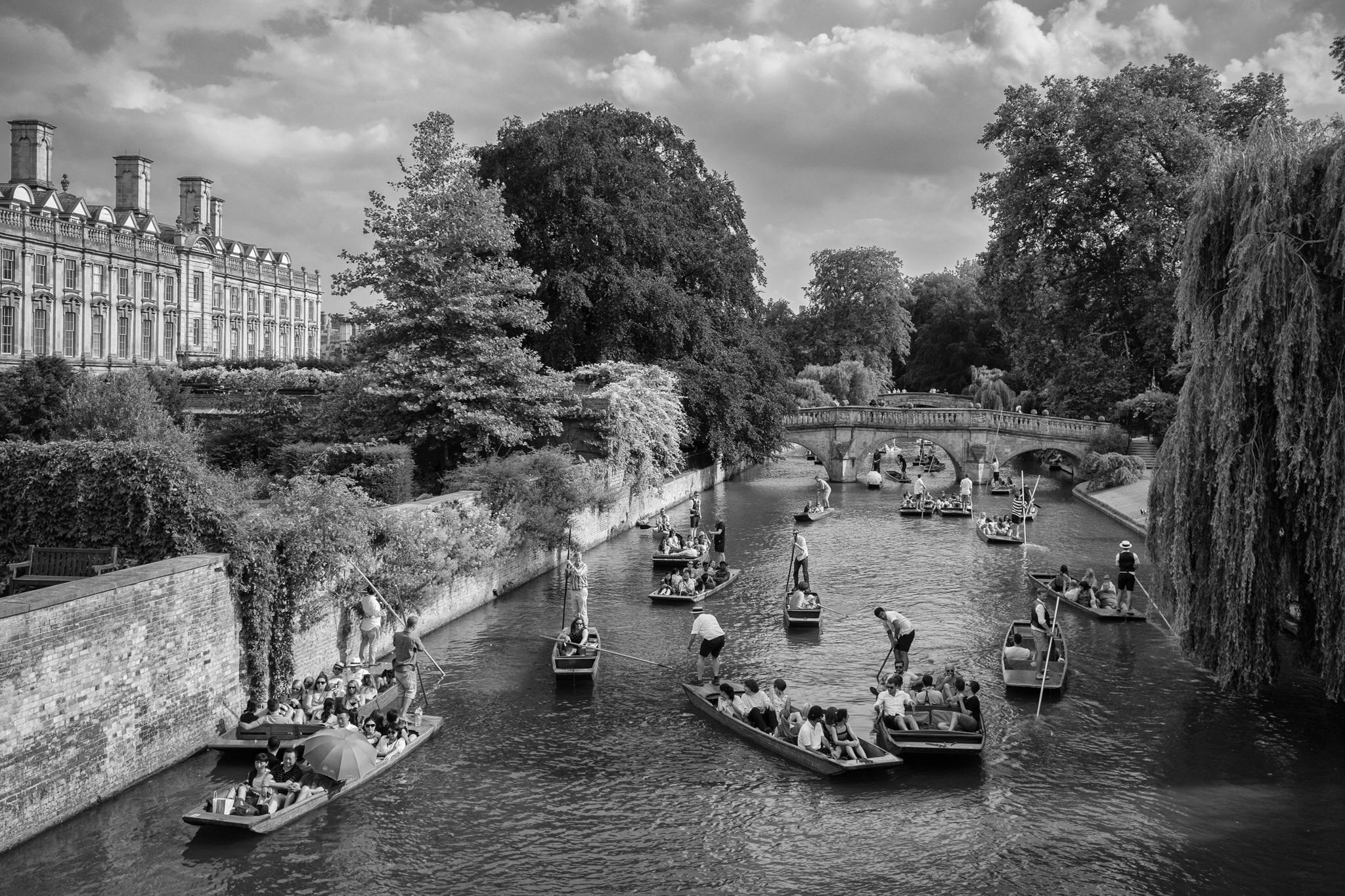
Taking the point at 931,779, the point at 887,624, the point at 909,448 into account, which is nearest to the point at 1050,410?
the point at 909,448

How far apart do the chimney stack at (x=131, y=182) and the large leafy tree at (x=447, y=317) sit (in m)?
54.3

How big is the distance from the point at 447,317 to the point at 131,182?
58.1 metres

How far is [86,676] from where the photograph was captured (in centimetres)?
1266

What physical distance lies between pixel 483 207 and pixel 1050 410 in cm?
3654

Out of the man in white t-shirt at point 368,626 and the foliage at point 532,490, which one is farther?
the foliage at point 532,490

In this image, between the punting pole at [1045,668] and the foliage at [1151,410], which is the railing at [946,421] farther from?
the punting pole at [1045,668]

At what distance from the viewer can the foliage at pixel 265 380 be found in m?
35.0

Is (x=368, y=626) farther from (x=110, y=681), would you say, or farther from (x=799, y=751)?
(x=799, y=751)

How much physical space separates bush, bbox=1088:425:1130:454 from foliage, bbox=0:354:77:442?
40.5 meters

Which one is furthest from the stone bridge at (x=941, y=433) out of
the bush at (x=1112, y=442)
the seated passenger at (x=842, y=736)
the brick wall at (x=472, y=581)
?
the seated passenger at (x=842, y=736)

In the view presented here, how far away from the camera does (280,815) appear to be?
1245cm

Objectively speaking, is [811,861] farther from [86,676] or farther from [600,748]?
[86,676]

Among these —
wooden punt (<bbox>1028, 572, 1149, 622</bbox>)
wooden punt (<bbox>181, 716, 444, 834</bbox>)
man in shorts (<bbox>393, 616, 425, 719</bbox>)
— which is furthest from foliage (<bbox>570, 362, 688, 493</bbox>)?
wooden punt (<bbox>181, 716, 444, 834</bbox>)

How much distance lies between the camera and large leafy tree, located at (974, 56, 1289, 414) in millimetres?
46406
